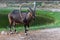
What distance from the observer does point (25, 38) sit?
37.3 ft

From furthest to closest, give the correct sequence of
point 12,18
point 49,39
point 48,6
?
point 48,6 < point 12,18 < point 49,39

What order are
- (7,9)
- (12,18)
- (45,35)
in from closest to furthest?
(45,35) → (12,18) → (7,9)

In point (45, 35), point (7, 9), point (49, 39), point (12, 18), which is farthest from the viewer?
point (7, 9)

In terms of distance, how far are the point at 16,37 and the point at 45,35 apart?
1460 millimetres

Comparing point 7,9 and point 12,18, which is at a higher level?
A: point 12,18

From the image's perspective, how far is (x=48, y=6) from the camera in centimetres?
2848

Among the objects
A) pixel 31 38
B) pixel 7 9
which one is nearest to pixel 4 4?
pixel 7 9

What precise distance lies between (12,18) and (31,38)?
2060 mm

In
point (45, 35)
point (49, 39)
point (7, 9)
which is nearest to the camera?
point (49, 39)

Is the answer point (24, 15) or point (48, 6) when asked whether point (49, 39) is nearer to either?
point (24, 15)

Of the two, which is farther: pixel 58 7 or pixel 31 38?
pixel 58 7

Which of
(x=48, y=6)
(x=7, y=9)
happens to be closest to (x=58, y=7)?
(x=48, y=6)

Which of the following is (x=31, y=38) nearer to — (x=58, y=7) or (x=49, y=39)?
(x=49, y=39)

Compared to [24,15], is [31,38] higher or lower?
lower
